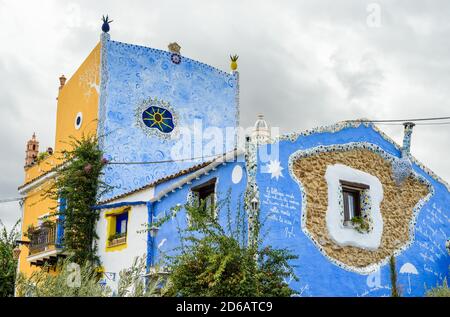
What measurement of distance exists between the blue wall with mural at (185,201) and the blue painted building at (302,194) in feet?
0.10

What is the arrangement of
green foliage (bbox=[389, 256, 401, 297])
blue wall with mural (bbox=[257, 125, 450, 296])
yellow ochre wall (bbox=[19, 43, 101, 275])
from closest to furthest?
blue wall with mural (bbox=[257, 125, 450, 296]), green foliage (bbox=[389, 256, 401, 297]), yellow ochre wall (bbox=[19, 43, 101, 275])

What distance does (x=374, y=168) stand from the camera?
16922 mm

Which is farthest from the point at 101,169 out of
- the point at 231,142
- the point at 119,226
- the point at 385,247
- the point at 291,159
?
the point at 385,247

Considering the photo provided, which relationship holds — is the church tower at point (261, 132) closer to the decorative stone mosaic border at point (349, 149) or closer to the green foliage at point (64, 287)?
the decorative stone mosaic border at point (349, 149)

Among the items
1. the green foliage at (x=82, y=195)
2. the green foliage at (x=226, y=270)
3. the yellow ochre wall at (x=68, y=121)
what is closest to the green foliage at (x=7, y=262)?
the yellow ochre wall at (x=68, y=121)

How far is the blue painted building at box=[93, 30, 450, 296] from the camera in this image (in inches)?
574

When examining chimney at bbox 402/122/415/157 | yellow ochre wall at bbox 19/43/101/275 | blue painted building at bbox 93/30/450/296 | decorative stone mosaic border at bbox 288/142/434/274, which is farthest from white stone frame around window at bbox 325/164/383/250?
yellow ochre wall at bbox 19/43/101/275

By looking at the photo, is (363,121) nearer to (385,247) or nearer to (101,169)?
(385,247)

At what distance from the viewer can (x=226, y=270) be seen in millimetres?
12289

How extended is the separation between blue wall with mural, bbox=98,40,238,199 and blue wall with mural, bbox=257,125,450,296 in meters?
8.20

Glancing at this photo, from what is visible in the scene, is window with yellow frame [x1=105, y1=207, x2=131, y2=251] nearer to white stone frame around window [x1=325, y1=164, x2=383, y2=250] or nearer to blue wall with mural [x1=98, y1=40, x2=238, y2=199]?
blue wall with mural [x1=98, y1=40, x2=238, y2=199]

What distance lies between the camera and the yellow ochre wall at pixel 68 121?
22.5m

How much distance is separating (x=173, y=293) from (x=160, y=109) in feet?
37.1

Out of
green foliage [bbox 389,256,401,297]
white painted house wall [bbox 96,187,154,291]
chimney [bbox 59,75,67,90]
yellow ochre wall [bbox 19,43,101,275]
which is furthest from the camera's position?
chimney [bbox 59,75,67,90]
